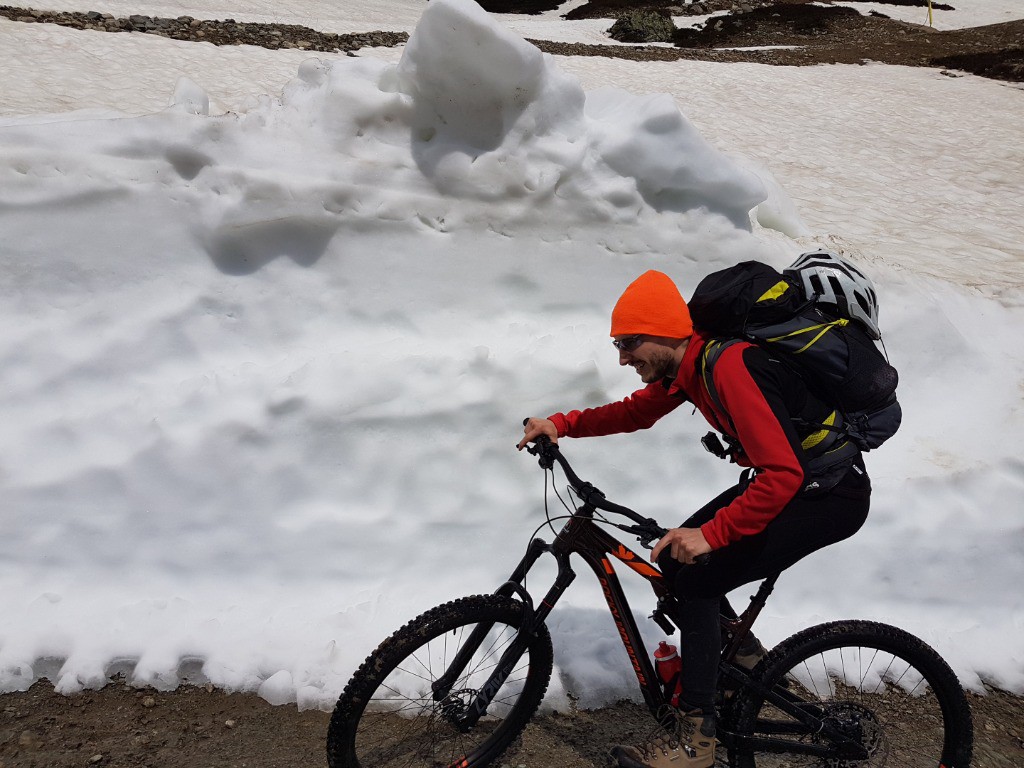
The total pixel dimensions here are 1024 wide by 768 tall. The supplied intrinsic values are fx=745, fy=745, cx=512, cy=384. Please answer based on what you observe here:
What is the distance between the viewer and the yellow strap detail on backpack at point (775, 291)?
2.70m

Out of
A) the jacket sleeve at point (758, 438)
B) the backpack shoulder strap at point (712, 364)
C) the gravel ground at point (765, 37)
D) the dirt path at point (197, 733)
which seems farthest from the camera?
the gravel ground at point (765, 37)

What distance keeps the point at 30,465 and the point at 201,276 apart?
144 cm

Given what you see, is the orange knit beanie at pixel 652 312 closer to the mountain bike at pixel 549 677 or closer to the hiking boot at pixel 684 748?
the mountain bike at pixel 549 677

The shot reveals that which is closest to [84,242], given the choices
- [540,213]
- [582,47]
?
[540,213]

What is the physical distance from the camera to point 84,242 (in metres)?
4.46

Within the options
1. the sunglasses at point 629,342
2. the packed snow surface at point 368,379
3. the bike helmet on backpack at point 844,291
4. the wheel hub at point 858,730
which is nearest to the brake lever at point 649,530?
the sunglasses at point 629,342

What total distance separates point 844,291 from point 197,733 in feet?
11.1

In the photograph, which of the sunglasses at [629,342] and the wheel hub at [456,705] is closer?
the sunglasses at [629,342]

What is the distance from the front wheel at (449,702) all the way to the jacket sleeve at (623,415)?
2.56 feet

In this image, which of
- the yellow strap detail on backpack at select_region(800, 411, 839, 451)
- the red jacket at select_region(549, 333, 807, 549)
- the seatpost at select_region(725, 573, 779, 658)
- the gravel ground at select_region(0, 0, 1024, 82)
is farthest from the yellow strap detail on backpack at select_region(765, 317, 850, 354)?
the gravel ground at select_region(0, 0, 1024, 82)

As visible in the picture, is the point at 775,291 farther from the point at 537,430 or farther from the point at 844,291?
the point at 537,430

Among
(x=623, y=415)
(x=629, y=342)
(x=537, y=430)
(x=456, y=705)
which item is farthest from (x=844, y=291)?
(x=456, y=705)

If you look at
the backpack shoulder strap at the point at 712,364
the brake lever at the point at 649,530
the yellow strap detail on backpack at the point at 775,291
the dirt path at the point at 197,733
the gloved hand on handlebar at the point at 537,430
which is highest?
the yellow strap detail on backpack at the point at 775,291

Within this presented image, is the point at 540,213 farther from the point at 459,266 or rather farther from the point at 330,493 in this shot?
the point at 330,493
